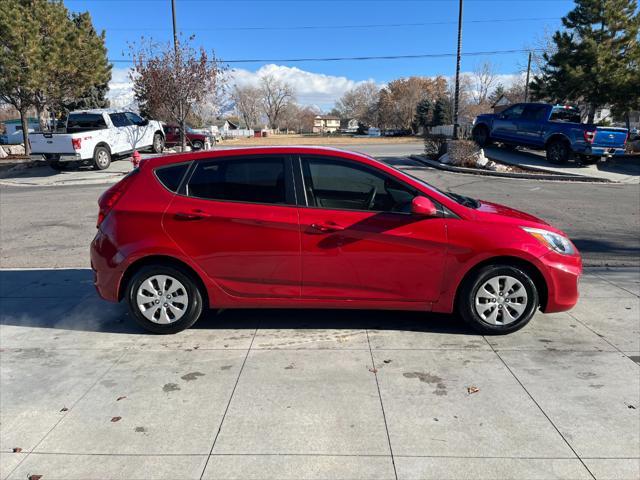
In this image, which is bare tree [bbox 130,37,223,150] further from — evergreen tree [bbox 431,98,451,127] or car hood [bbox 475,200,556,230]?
evergreen tree [bbox 431,98,451,127]

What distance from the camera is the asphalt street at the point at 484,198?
24.4 ft

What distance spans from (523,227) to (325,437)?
99.3 inches

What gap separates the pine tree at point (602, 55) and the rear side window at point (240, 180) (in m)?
21.5

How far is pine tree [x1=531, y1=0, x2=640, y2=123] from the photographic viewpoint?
2122cm

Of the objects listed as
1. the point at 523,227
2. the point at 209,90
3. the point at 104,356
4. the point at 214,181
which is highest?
the point at 209,90

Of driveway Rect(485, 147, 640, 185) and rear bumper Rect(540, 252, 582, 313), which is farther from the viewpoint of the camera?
driveway Rect(485, 147, 640, 185)

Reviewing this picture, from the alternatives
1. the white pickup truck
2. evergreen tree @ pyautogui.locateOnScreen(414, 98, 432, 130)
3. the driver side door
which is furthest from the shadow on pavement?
evergreen tree @ pyautogui.locateOnScreen(414, 98, 432, 130)

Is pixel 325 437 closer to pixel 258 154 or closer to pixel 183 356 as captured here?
pixel 183 356

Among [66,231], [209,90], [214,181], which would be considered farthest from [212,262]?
[209,90]

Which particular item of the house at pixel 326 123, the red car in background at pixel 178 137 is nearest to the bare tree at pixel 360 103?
the house at pixel 326 123

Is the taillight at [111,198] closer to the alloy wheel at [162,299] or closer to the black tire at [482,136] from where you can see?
the alloy wheel at [162,299]

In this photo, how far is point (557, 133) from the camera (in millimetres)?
18344

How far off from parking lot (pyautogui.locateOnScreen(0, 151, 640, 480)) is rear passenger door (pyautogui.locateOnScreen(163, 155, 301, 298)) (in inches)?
22.2

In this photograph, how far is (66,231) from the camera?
900cm
